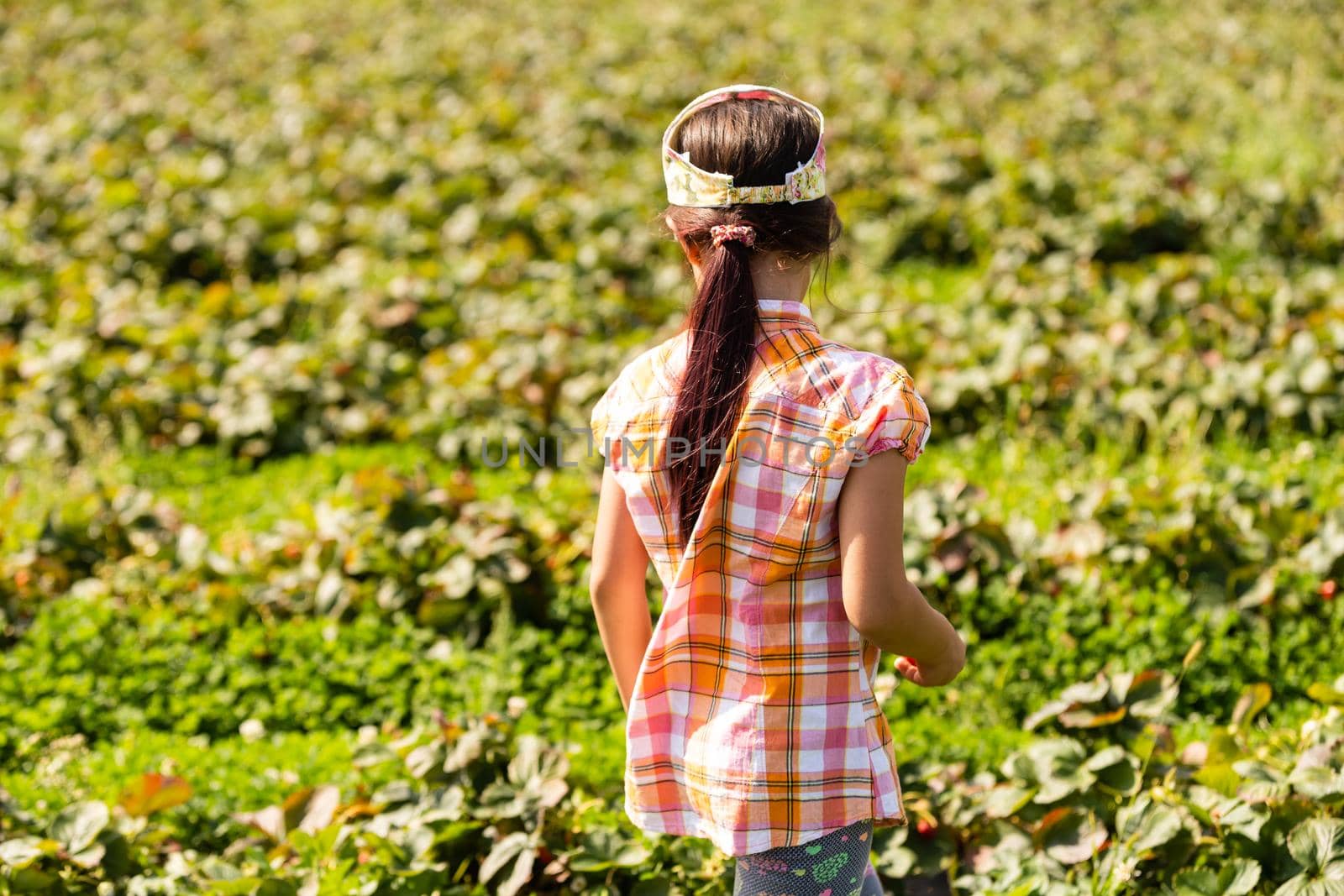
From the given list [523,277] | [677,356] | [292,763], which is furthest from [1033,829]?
[523,277]

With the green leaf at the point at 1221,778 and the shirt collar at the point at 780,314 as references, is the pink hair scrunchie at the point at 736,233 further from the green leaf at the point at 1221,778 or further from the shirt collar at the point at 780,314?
the green leaf at the point at 1221,778

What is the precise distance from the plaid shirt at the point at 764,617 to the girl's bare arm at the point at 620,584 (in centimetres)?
4

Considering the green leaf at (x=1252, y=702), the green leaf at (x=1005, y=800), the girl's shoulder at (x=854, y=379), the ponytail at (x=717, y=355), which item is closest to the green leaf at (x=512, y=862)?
the green leaf at (x=1005, y=800)

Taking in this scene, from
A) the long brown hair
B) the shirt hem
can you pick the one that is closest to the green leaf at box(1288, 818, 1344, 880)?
the shirt hem

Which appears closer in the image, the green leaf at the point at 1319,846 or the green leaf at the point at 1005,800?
the green leaf at the point at 1319,846

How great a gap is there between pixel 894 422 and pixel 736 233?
34 cm

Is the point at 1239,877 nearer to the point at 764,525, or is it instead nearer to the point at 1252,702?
the point at 1252,702

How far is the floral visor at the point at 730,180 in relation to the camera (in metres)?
1.72

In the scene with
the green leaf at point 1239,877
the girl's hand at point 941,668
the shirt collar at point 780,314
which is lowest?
the green leaf at point 1239,877

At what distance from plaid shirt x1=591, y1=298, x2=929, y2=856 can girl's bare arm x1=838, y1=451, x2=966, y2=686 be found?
26 millimetres

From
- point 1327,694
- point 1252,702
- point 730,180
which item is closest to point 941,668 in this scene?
point 730,180

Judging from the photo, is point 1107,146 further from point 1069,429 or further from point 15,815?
point 15,815

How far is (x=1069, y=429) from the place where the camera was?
15.1 feet

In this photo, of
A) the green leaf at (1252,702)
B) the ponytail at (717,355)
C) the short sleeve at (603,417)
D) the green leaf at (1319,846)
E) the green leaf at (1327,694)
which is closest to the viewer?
the ponytail at (717,355)
